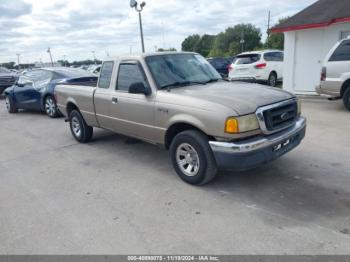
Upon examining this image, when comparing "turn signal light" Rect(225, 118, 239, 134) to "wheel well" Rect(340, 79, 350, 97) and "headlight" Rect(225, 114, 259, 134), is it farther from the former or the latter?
"wheel well" Rect(340, 79, 350, 97)

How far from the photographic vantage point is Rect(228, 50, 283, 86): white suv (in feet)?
48.2

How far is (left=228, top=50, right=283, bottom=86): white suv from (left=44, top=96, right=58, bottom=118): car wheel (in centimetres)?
801

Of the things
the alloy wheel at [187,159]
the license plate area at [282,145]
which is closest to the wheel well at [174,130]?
the alloy wheel at [187,159]

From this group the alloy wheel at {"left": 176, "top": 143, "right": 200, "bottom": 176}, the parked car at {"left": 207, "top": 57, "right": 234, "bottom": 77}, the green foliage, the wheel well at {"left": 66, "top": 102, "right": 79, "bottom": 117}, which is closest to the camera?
the alloy wheel at {"left": 176, "top": 143, "right": 200, "bottom": 176}

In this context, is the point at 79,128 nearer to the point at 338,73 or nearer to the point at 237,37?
the point at 338,73

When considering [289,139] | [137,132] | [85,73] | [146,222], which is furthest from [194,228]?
[85,73]

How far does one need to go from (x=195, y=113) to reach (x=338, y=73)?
6.21m

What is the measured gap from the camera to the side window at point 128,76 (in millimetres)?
5181

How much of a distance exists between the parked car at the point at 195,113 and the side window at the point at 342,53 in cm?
479

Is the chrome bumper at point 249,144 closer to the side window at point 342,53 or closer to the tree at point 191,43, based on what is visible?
the side window at point 342,53

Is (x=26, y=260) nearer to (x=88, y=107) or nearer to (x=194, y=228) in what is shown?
(x=194, y=228)

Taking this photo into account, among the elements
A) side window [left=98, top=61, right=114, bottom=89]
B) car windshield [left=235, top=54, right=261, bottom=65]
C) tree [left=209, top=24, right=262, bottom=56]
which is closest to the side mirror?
side window [left=98, top=61, right=114, bottom=89]

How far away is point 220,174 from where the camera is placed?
4.93 m

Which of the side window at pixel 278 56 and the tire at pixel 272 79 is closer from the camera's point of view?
the tire at pixel 272 79
